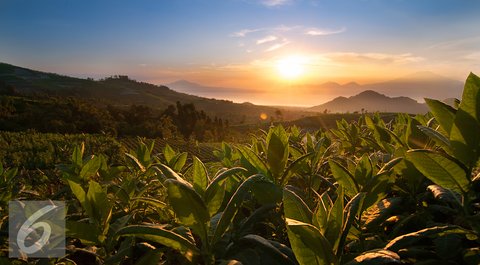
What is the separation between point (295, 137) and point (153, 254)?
305 cm

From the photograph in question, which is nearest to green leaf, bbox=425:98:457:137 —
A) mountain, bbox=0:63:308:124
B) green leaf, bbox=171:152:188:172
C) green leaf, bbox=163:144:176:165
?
green leaf, bbox=171:152:188:172

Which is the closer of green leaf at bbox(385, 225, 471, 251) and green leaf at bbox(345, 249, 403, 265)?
green leaf at bbox(345, 249, 403, 265)

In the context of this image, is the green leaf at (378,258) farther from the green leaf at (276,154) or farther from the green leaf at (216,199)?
the green leaf at (276,154)

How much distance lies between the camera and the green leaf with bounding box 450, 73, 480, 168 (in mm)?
1549

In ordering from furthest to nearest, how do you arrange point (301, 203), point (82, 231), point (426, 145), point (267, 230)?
point (426, 145) → point (267, 230) → point (82, 231) → point (301, 203)

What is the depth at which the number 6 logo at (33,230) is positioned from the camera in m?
1.77

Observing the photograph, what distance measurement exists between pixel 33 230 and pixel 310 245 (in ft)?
5.04

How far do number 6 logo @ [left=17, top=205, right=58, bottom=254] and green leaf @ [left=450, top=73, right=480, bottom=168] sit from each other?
2.07 meters

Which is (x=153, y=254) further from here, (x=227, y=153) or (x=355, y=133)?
(x=355, y=133)

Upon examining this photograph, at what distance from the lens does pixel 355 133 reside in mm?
4273

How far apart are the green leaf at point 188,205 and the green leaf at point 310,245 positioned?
0.40 m

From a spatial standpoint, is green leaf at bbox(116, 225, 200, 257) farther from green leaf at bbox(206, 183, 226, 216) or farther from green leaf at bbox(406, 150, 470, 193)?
green leaf at bbox(406, 150, 470, 193)

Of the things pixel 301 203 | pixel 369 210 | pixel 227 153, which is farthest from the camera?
pixel 227 153

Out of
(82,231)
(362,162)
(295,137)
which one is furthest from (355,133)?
(82,231)
